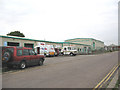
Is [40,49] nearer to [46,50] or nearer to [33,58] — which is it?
[46,50]

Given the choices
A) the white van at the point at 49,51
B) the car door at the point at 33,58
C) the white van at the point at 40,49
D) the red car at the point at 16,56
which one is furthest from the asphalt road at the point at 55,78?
the white van at the point at 40,49

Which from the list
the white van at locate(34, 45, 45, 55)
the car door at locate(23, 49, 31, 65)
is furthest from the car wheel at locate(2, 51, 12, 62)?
the white van at locate(34, 45, 45, 55)

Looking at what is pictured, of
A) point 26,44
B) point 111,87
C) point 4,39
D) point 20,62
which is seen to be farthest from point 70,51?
point 111,87

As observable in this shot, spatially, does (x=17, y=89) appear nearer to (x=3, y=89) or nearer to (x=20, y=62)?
(x=3, y=89)

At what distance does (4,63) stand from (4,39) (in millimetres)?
13840

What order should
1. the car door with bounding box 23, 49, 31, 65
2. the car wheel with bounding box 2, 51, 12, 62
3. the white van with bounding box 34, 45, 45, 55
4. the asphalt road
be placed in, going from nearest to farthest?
1. the asphalt road
2. the car wheel with bounding box 2, 51, 12, 62
3. the car door with bounding box 23, 49, 31, 65
4. the white van with bounding box 34, 45, 45, 55

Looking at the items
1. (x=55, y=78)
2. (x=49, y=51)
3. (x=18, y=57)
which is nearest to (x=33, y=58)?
(x=18, y=57)

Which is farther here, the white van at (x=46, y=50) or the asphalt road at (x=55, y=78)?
the white van at (x=46, y=50)

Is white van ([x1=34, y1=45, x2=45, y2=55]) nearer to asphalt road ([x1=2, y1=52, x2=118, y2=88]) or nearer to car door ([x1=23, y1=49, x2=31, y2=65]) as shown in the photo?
car door ([x1=23, y1=49, x2=31, y2=65])

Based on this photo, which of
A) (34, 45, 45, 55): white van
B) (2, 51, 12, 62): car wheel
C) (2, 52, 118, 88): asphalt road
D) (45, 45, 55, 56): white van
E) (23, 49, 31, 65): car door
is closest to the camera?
(2, 52, 118, 88): asphalt road

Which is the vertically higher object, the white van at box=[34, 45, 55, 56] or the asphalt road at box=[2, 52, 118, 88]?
the white van at box=[34, 45, 55, 56]

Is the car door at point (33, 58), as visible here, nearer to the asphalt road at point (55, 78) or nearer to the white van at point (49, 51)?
the asphalt road at point (55, 78)

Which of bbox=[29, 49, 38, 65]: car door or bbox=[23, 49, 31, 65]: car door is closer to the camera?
bbox=[23, 49, 31, 65]: car door

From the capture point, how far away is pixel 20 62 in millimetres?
9914
